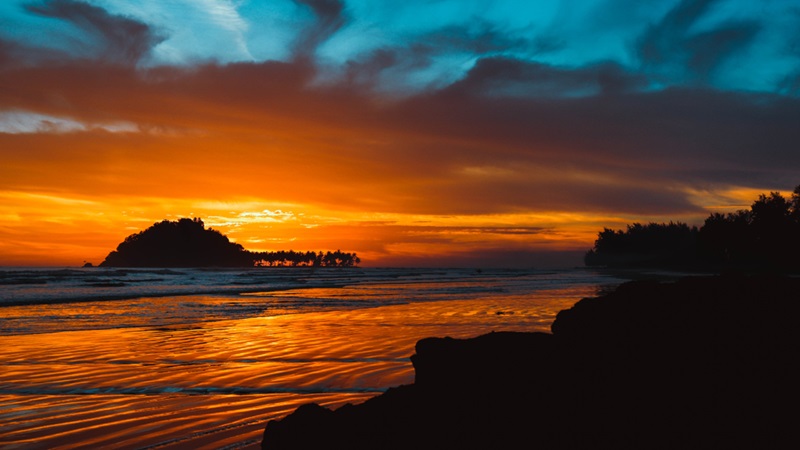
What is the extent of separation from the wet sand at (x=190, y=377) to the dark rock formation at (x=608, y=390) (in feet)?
6.64

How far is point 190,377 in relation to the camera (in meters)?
9.47

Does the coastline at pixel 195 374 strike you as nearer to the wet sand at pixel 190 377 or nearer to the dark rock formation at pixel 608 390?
the wet sand at pixel 190 377

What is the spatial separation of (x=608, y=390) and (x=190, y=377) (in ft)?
22.6

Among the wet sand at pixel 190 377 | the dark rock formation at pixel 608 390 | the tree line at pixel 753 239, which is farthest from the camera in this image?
the tree line at pixel 753 239

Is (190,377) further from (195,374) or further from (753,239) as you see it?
(753,239)

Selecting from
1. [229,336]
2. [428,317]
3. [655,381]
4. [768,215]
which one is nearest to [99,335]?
[229,336]

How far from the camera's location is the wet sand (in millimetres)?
6531

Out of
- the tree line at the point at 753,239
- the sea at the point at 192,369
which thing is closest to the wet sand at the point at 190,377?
the sea at the point at 192,369

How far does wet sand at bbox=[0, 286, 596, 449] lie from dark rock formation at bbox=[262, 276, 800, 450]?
202 cm

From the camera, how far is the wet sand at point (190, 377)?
6531 millimetres

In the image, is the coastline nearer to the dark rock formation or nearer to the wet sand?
the wet sand

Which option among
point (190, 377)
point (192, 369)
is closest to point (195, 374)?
point (190, 377)

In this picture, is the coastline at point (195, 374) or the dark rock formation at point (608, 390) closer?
the dark rock formation at point (608, 390)

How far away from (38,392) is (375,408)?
6.24 m
